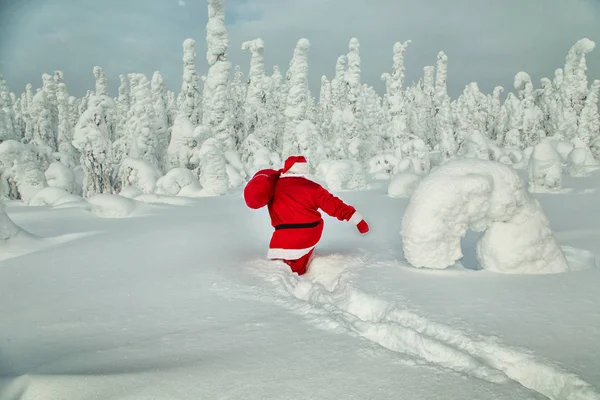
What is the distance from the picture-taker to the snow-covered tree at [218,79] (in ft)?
71.1

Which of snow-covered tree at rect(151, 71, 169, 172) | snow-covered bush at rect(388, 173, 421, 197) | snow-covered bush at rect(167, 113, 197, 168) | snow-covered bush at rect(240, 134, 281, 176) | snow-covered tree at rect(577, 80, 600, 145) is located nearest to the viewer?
snow-covered bush at rect(388, 173, 421, 197)

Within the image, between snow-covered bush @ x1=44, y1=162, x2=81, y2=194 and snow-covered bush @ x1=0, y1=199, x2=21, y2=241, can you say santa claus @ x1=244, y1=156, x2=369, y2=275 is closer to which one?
snow-covered bush @ x1=0, y1=199, x2=21, y2=241

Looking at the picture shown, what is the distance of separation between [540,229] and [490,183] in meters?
0.64

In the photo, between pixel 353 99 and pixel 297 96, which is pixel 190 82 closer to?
pixel 297 96

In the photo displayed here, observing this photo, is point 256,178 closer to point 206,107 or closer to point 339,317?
point 339,317

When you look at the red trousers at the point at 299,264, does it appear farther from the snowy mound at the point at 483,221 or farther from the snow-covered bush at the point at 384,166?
the snow-covered bush at the point at 384,166

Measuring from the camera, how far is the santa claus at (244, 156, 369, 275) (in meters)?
3.71

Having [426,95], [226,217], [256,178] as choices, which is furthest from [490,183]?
[426,95]

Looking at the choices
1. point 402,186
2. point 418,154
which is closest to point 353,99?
point 418,154

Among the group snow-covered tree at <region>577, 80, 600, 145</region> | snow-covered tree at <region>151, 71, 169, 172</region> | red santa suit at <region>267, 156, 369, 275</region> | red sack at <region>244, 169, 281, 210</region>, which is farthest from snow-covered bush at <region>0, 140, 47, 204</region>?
snow-covered tree at <region>577, 80, 600, 145</region>

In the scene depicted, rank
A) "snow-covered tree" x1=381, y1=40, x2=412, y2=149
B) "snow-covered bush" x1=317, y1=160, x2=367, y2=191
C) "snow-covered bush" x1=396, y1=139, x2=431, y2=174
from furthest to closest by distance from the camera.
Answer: "snow-covered tree" x1=381, y1=40, x2=412, y2=149, "snow-covered bush" x1=396, y1=139, x2=431, y2=174, "snow-covered bush" x1=317, y1=160, x2=367, y2=191

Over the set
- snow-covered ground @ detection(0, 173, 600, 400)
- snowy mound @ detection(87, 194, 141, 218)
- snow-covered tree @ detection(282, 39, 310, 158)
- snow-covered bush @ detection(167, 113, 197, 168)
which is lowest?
snow-covered ground @ detection(0, 173, 600, 400)

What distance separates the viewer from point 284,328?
210 cm

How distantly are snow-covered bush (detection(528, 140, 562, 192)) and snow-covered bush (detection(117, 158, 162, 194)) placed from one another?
14.6 metres
